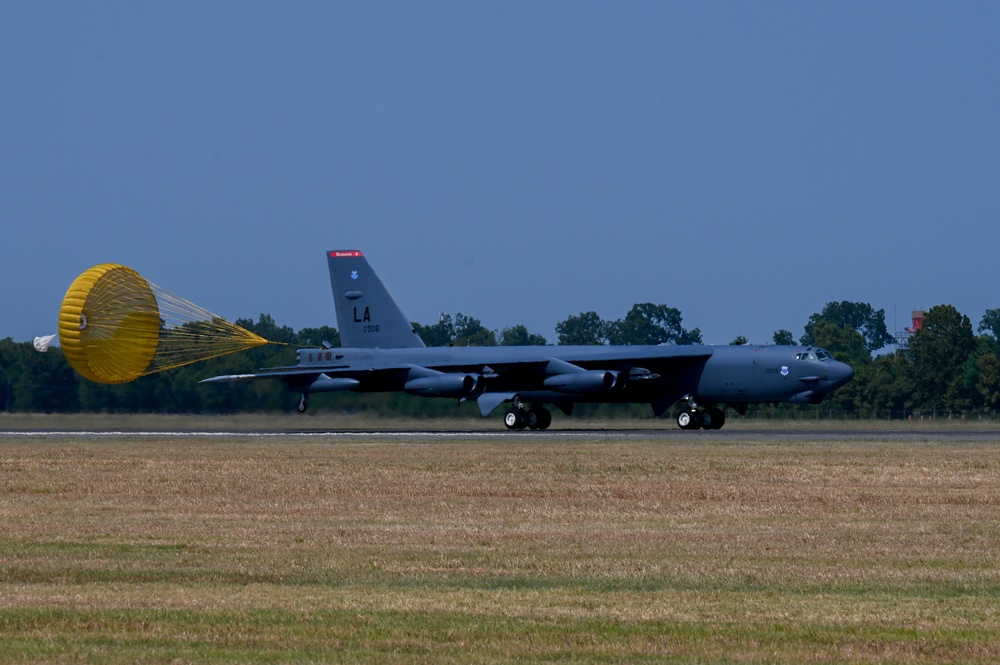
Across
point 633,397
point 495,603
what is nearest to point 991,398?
point 633,397

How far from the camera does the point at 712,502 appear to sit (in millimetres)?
19609

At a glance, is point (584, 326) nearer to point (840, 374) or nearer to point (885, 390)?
point (885, 390)

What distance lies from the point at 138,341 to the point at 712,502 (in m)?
25.3

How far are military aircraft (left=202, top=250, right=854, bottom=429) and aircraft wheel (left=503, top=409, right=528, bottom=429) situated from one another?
0.11 ft

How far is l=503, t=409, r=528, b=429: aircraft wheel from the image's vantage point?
4816 cm

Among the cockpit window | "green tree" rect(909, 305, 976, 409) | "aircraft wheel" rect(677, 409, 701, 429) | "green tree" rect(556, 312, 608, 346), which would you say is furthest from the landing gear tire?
"green tree" rect(556, 312, 608, 346)

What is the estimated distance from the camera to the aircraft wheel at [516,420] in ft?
158

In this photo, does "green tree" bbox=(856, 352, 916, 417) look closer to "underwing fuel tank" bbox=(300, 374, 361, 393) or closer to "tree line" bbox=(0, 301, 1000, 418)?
"tree line" bbox=(0, 301, 1000, 418)

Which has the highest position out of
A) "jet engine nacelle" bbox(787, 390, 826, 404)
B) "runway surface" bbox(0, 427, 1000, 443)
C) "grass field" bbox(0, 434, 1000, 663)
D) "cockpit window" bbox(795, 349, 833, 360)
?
"cockpit window" bbox(795, 349, 833, 360)

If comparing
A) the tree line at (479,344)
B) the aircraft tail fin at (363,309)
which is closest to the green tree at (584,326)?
the tree line at (479,344)

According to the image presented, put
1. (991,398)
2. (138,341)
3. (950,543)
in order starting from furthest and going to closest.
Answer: (991,398), (138,341), (950,543)

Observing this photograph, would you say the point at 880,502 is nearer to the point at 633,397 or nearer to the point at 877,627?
the point at 877,627

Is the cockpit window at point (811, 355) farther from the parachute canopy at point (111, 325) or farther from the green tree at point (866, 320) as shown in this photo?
the green tree at point (866, 320)

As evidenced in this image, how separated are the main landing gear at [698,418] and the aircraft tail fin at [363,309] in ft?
32.8
